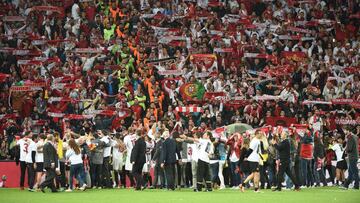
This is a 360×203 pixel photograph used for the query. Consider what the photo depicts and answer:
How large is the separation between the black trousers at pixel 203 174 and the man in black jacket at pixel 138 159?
2.03m

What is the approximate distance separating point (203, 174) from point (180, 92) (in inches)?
353

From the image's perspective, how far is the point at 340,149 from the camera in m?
35.4

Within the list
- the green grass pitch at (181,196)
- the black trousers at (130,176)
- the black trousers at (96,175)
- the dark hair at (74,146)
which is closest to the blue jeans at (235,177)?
the green grass pitch at (181,196)

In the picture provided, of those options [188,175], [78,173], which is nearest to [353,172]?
[188,175]

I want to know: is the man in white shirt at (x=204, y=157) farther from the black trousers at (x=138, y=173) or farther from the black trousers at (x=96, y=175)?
the black trousers at (x=96, y=175)

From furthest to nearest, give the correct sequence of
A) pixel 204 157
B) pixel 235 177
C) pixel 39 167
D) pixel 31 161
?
pixel 235 177 → pixel 31 161 → pixel 39 167 → pixel 204 157

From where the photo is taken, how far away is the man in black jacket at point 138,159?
3231 centimetres

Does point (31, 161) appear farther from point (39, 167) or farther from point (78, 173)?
point (78, 173)

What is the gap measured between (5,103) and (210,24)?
1029 centimetres

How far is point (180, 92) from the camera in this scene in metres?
40.3

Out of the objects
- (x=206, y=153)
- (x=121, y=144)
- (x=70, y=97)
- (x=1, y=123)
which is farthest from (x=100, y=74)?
(x=206, y=153)

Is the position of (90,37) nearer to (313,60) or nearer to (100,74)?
(100,74)

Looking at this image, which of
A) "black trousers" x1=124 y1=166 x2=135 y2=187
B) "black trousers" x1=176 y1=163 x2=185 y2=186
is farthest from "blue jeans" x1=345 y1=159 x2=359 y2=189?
"black trousers" x1=124 y1=166 x2=135 y2=187

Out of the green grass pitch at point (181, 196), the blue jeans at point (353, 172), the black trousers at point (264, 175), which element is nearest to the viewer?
the green grass pitch at point (181, 196)
